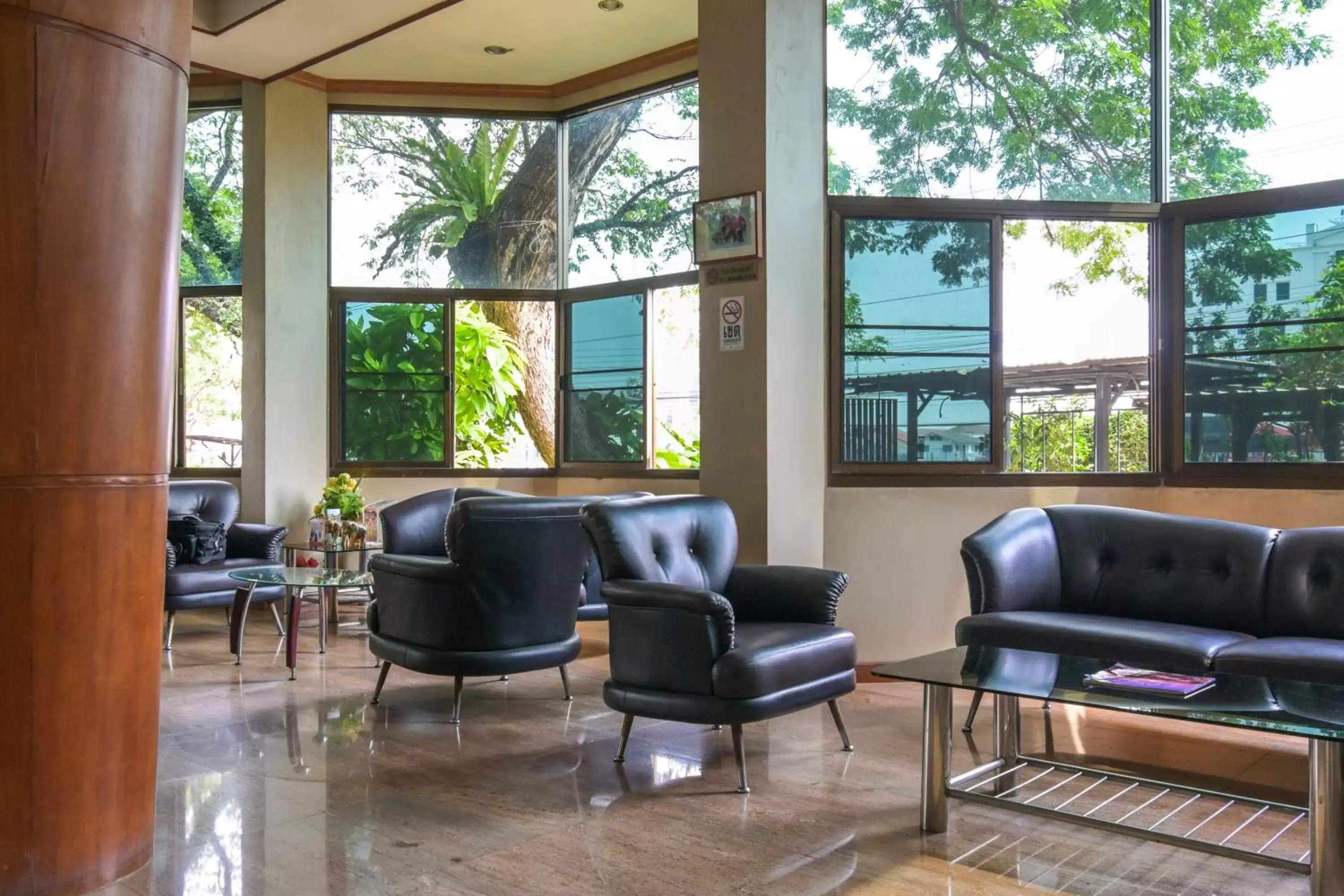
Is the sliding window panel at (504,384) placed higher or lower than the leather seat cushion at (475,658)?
higher

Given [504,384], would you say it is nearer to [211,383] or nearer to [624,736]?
[211,383]

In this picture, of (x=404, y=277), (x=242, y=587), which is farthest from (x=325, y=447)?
(x=242, y=587)

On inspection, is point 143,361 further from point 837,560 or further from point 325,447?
point 325,447

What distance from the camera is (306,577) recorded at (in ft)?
17.8

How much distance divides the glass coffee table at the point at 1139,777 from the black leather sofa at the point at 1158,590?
0.29 m

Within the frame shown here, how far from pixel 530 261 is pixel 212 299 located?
88.9 inches

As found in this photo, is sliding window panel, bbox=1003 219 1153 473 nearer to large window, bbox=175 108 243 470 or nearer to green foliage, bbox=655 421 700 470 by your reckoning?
green foliage, bbox=655 421 700 470

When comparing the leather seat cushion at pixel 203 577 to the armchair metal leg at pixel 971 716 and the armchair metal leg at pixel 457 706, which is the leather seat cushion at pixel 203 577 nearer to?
the armchair metal leg at pixel 457 706

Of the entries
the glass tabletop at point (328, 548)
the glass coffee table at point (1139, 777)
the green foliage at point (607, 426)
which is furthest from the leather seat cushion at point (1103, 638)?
the glass tabletop at point (328, 548)

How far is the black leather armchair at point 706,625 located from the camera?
3525 millimetres

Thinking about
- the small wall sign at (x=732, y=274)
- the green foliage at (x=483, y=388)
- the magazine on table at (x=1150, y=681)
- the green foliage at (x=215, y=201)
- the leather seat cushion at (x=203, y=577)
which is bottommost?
the leather seat cushion at (x=203, y=577)

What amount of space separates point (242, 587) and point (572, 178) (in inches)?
138

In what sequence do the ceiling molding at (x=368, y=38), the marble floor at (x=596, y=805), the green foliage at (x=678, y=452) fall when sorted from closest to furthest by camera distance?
the marble floor at (x=596, y=805) < the ceiling molding at (x=368, y=38) < the green foliage at (x=678, y=452)

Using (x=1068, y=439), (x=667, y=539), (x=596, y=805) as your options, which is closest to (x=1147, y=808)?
(x=596, y=805)
